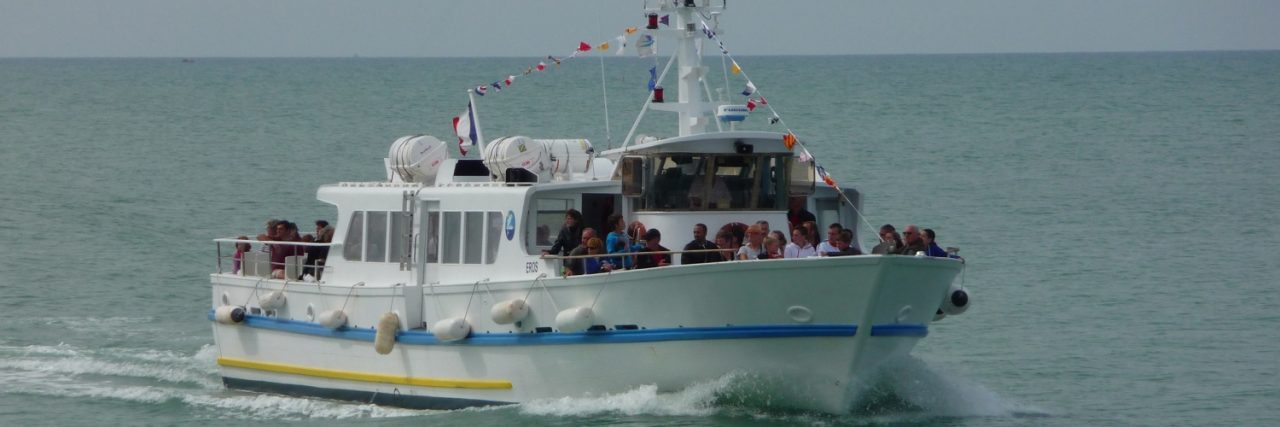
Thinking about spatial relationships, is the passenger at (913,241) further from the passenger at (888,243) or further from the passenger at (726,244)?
the passenger at (726,244)

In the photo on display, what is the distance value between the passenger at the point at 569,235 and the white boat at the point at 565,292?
0.15 metres

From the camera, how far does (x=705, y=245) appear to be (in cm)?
1938

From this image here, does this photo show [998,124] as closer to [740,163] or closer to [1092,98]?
[1092,98]

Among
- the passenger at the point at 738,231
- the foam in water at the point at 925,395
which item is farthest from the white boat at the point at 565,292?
the passenger at the point at 738,231

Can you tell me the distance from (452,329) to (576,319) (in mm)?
1726

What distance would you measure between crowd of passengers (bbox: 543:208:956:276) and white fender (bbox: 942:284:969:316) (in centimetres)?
50

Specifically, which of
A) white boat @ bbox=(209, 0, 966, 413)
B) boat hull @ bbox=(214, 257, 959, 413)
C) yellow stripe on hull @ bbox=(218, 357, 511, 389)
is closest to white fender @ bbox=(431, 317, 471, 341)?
white boat @ bbox=(209, 0, 966, 413)

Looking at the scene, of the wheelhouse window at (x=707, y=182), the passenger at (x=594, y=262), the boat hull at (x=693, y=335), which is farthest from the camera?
the wheelhouse window at (x=707, y=182)

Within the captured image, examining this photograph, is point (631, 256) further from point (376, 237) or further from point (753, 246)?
point (376, 237)

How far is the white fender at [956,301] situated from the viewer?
20.4 metres

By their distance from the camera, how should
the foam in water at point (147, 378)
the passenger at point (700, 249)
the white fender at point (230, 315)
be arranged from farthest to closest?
the white fender at point (230, 315) → the foam in water at point (147, 378) → the passenger at point (700, 249)

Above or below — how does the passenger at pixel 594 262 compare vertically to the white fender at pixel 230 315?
above

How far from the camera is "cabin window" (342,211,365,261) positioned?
22.3 m

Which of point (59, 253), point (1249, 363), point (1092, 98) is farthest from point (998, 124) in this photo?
point (1249, 363)
